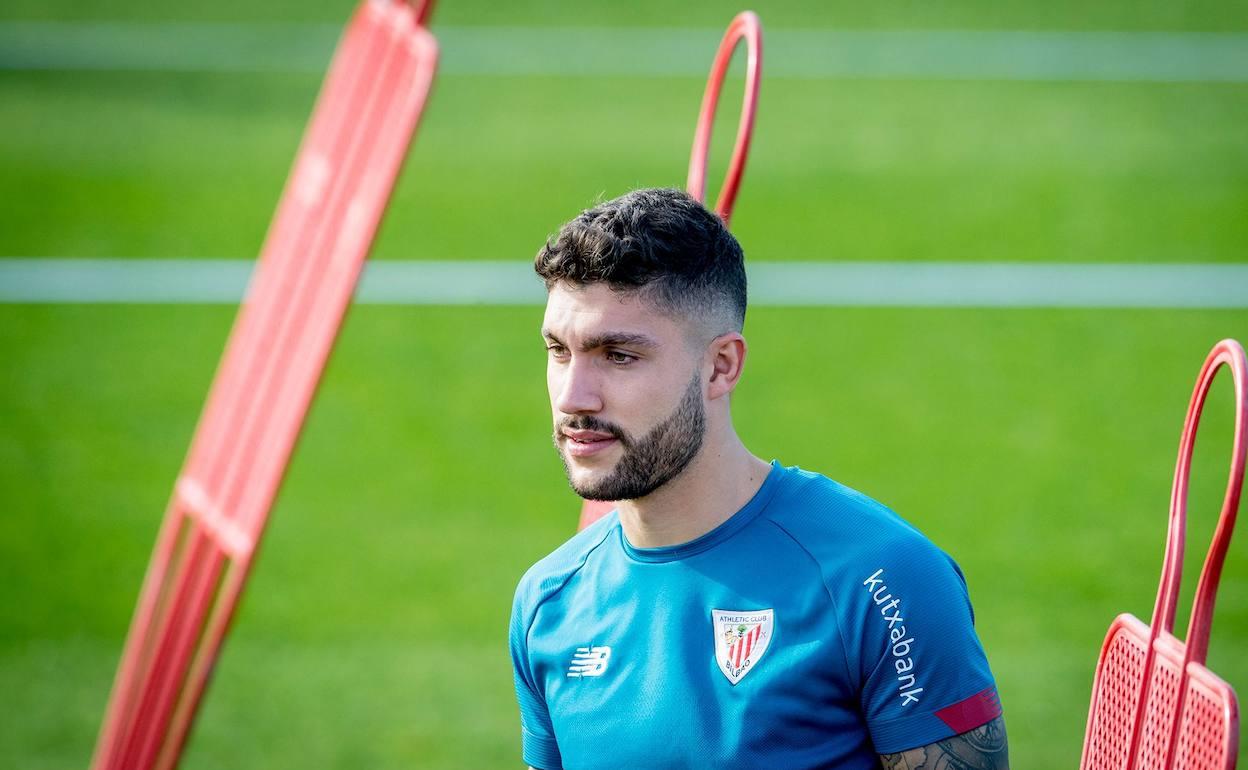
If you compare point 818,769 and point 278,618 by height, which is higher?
point 278,618

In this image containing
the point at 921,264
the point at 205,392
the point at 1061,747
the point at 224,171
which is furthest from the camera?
the point at 224,171

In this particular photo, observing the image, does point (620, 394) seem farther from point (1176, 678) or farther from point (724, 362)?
point (1176, 678)

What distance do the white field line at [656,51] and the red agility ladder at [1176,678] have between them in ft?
53.1

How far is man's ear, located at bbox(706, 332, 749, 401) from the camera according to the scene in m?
3.11

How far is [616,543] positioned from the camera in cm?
328

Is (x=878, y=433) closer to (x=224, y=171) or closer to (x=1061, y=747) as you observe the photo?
(x=1061, y=747)

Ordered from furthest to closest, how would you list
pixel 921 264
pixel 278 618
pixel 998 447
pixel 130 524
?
pixel 921 264, pixel 998 447, pixel 130 524, pixel 278 618

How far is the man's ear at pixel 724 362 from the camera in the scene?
3.11m

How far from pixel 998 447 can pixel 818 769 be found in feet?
26.5

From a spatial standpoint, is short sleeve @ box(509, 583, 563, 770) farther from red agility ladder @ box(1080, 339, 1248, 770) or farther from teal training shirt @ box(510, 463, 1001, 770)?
red agility ladder @ box(1080, 339, 1248, 770)

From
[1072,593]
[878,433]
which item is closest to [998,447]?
[878,433]

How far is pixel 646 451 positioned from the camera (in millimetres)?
3027

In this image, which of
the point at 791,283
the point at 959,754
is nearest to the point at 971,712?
the point at 959,754

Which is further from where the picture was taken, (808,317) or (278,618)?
(808,317)
